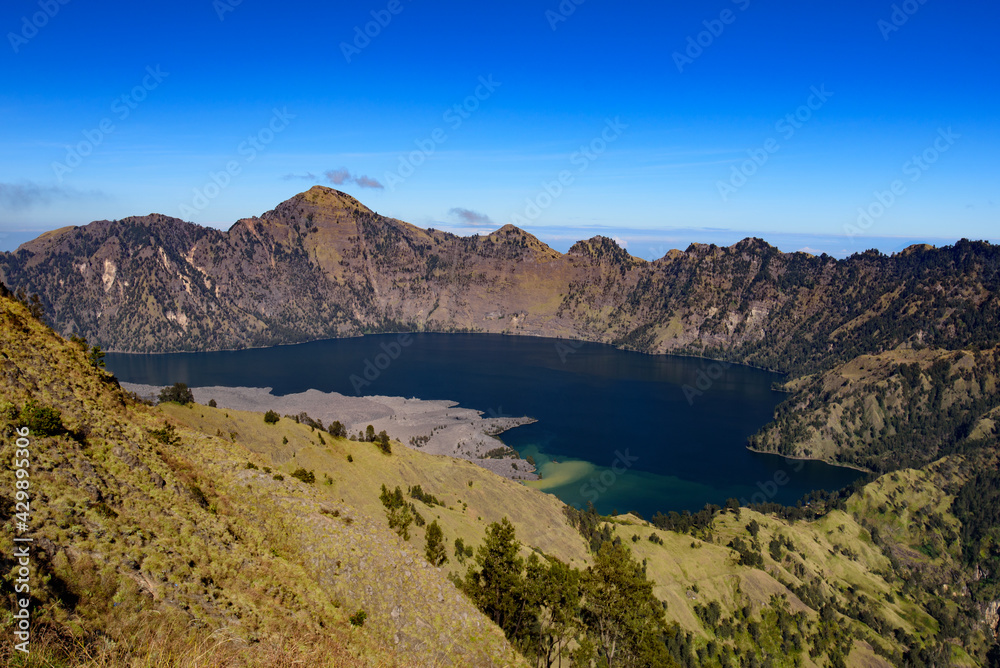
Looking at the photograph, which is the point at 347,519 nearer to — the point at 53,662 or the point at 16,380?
the point at 16,380

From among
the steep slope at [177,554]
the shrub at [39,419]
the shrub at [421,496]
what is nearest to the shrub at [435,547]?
the steep slope at [177,554]

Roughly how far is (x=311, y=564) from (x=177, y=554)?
8.96 meters

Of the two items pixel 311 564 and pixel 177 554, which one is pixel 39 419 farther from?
pixel 311 564

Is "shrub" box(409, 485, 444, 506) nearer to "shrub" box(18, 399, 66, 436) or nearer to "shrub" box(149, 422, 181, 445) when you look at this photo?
"shrub" box(149, 422, 181, 445)

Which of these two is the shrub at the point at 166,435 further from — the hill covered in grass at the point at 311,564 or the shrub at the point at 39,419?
the shrub at the point at 39,419

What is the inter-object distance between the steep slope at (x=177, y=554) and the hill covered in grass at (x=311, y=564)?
0.11 meters

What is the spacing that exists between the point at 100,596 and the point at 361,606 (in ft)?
44.9

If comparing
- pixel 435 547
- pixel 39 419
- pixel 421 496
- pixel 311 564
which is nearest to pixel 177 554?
pixel 311 564

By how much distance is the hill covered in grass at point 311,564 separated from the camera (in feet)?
62.5

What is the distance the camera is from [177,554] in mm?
22844

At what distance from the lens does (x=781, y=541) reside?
112 m

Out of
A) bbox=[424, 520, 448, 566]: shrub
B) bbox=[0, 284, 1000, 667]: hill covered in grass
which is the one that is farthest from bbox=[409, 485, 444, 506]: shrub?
bbox=[424, 520, 448, 566]: shrub

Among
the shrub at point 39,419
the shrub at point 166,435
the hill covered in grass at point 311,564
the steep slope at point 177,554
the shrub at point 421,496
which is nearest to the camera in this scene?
the steep slope at point 177,554

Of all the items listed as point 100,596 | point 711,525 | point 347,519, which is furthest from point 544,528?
point 100,596
